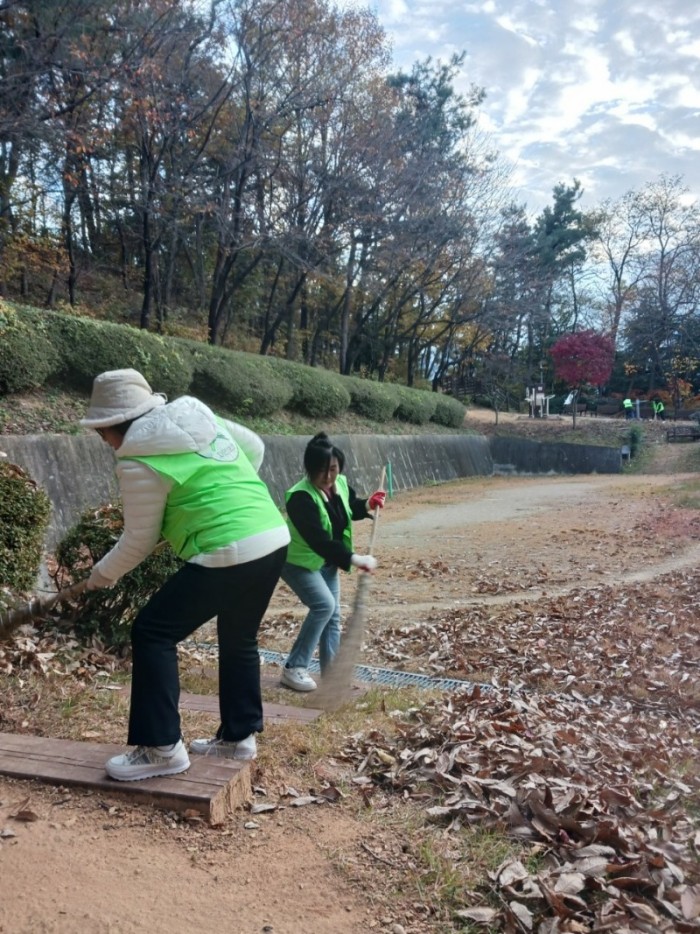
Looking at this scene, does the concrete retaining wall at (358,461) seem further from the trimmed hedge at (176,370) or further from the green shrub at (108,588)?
the green shrub at (108,588)

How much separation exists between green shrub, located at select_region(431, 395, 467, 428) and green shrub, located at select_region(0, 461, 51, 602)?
72.8ft

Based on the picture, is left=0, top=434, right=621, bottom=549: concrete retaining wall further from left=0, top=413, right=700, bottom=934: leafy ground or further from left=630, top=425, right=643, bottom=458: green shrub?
left=0, top=413, right=700, bottom=934: leafy ground

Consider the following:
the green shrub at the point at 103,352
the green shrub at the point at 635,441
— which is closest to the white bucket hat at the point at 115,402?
the green shrub at the point at 103,352

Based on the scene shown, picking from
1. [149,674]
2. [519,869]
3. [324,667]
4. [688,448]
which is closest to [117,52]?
[324,667]

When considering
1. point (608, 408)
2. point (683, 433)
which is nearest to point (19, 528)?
point (683, 433)

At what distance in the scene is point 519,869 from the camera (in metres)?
2.36

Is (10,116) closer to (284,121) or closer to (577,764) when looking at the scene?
(284,121)

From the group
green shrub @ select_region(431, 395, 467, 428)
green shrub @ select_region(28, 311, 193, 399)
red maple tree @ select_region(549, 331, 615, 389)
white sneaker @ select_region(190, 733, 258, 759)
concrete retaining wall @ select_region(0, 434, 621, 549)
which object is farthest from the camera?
red maple tree @ select_region(549, 331, 615, 389)

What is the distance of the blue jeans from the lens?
4547mm

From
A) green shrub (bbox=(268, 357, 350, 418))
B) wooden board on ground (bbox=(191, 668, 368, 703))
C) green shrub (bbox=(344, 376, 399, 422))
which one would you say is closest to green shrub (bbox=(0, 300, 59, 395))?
wooden board on ground (bbox=(191, 668, 368, 703))

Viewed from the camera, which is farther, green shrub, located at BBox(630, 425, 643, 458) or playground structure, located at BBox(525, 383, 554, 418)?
playground structure, located at BBox(525, 383, 554, 418)

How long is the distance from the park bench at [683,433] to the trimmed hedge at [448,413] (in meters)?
8.46

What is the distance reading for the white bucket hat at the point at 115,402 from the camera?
2.71 meters

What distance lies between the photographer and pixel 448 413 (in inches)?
1069
